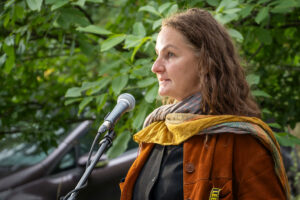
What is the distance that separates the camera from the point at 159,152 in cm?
157

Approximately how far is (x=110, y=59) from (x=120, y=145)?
790 millimetres

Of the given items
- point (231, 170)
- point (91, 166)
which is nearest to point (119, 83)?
point (91, 166)

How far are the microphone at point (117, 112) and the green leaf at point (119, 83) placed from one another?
55cm

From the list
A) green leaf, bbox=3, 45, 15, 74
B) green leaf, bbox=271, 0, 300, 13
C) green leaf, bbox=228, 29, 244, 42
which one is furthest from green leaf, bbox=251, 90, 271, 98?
green leaf, bbox=3, 45, 15, 74

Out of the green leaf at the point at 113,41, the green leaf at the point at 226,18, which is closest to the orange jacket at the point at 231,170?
the green leaf at the point at 226,18

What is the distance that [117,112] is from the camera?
1521 mm

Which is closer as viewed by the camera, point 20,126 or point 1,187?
point 20,126

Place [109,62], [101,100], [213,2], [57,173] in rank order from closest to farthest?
[213,2], [101,100], [109,62], [57,173]

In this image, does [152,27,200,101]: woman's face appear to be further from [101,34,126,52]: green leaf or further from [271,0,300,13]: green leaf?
[271,0,300,13]: green leaf

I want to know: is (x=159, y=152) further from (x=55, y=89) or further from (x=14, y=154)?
(x=14, y=154)

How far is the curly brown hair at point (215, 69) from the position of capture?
4.83 ft

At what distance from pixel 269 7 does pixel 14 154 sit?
3.07m

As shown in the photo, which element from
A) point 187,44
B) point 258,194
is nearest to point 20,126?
point 187,44

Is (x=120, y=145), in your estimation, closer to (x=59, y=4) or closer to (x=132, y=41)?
(x=132, y=41)
